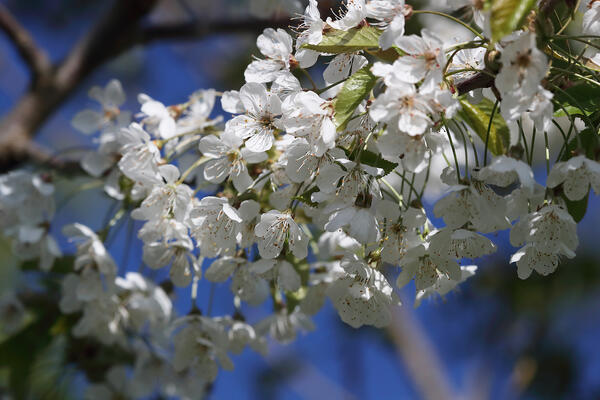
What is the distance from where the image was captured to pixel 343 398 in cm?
552

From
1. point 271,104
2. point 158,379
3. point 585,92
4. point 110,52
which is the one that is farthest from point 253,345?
point 110,52

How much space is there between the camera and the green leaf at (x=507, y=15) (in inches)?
31.8

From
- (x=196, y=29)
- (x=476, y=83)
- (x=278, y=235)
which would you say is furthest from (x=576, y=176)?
(x=196, y=29)

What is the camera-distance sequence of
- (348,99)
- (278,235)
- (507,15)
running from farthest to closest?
(278,235) < (348,99) < (507,15)

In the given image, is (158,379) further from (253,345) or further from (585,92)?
(585,92)

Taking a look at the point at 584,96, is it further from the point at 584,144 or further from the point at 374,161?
the point at 374,161

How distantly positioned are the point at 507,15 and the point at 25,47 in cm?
213

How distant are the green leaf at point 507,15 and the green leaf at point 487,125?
24cm

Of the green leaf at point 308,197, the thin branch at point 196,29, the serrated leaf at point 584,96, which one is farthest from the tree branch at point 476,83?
the thin branch at point 196,29

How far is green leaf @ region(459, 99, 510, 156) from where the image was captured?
1041 mm

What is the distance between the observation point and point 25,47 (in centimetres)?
235

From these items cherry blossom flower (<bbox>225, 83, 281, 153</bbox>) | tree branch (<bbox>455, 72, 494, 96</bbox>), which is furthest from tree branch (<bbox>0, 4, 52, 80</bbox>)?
tree branch (<bbox>455, 72, 494, 96</bbox>)

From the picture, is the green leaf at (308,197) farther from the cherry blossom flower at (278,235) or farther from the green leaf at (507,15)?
the green leaf at (507,15)

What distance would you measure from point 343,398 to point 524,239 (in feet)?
15.8
